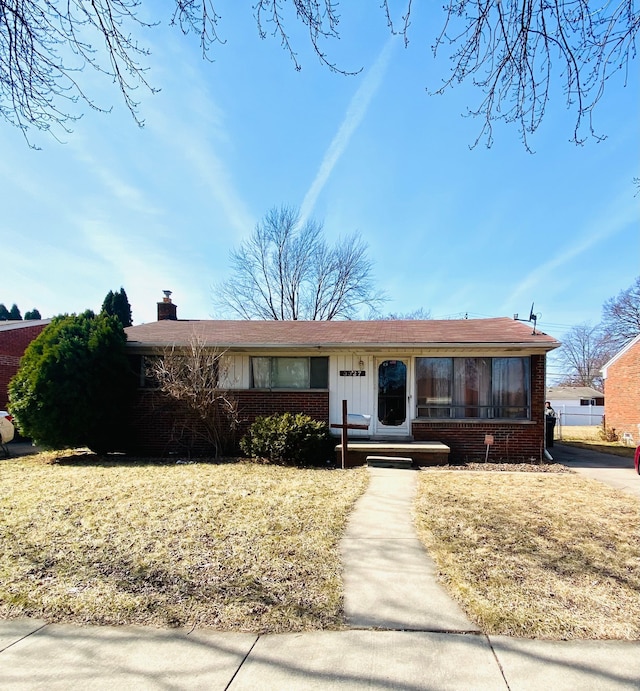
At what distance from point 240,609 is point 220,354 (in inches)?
303

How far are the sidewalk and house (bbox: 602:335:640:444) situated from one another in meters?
17.1

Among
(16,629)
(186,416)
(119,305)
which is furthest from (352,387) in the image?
(119,305)


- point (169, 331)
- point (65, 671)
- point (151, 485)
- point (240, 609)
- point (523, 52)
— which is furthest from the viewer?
point (169, 331)

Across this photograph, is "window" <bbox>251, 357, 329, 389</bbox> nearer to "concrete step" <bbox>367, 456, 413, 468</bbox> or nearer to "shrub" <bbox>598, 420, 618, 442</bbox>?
"concrete step" <bbox>367, 456, 413, 468</bbox>

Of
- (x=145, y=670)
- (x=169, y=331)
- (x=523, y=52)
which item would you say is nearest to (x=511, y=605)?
(x=145, y=670)

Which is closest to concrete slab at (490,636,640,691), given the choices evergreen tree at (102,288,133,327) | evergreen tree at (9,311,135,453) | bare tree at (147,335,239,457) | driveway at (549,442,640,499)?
driveway at (549,442,640,499)

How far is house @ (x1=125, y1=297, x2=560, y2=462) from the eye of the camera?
10055 mm

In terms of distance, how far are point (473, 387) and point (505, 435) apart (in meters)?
1.26

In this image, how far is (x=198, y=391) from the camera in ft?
32.3

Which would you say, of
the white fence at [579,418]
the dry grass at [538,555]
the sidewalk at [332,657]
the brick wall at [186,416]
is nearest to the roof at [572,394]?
the white fence at [579,418]

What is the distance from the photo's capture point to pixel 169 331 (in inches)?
480

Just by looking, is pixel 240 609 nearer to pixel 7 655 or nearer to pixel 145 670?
pixel 145 670

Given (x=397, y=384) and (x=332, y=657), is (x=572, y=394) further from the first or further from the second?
(x=332, y=657)

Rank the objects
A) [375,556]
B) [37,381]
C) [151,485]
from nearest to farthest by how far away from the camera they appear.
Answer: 1. [375,556]
2. [151,485]
3. [37,381]
